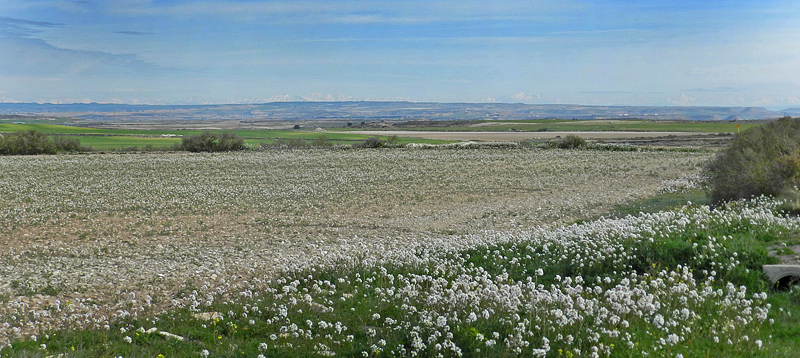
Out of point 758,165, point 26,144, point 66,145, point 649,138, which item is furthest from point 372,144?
point 758,165

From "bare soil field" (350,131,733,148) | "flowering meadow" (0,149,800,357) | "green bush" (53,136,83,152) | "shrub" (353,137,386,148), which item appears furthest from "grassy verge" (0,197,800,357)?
"green bush" (53,136,83,152)

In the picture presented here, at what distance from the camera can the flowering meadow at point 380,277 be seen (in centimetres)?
765

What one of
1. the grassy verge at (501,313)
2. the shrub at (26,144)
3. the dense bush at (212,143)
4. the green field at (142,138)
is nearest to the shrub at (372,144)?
the green field at (142,138)

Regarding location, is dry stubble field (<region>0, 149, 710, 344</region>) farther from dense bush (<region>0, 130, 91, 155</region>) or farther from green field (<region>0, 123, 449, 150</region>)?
green field (<region>0, 123, 449, 150</region>)

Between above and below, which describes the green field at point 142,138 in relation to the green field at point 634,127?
below

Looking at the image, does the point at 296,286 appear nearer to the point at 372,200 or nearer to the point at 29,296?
the point at 29,296

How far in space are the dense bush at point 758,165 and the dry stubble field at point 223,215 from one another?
396cm

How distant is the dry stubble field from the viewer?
11133 millimetres

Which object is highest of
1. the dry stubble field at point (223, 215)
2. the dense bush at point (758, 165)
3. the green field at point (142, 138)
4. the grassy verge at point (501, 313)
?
the dense bush at point (758, 165)

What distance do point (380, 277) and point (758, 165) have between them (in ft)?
48.7

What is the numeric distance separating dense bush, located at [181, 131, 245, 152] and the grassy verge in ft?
183

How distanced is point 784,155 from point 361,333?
17185 mm

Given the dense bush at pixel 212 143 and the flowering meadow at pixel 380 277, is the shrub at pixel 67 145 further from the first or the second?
the flowering meadow at pixel 380 277

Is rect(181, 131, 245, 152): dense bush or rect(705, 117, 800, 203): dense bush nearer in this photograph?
rect(705, 117, 800, 203): dense bush
